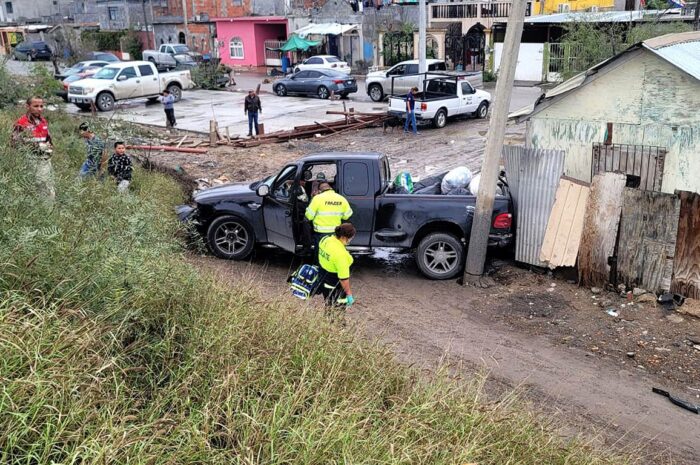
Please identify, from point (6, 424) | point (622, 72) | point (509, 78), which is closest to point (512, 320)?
point (509, 78)

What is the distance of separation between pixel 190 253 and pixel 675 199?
6750 mm

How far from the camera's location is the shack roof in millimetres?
9359

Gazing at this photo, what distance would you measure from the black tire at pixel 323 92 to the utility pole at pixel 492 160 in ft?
68.2

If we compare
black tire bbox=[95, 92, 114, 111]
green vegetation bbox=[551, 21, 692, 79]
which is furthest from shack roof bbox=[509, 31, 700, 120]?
black tire bbox=[95, 92, 114, 111]

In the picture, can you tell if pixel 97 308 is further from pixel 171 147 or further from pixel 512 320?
pixel 171 147

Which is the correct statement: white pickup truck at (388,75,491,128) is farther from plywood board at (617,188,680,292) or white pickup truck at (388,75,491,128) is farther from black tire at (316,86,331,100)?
plywood board at (617,188,680,292)

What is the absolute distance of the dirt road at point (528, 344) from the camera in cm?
611

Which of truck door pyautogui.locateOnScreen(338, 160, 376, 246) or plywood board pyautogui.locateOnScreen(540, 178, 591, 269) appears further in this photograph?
truck door pyautogui.locateOnScreen(338, 160, 376, 246)

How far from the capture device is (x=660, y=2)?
98.6 feet

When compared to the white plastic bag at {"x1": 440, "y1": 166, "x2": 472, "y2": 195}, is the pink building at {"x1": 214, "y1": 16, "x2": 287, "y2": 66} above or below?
above

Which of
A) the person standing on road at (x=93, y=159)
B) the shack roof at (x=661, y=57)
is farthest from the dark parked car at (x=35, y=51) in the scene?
the shack roof at (x=661, y=57)

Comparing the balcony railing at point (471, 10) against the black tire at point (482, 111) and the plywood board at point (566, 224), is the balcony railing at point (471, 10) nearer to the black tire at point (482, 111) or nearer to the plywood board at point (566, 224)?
the black tire at point (482, 111)

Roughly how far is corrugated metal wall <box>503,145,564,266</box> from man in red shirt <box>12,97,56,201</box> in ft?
21.0

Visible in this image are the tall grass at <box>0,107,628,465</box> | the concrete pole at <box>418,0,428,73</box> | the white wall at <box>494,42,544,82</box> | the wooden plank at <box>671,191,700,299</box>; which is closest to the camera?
the tall grass at <box>0,107,628,465</box>
